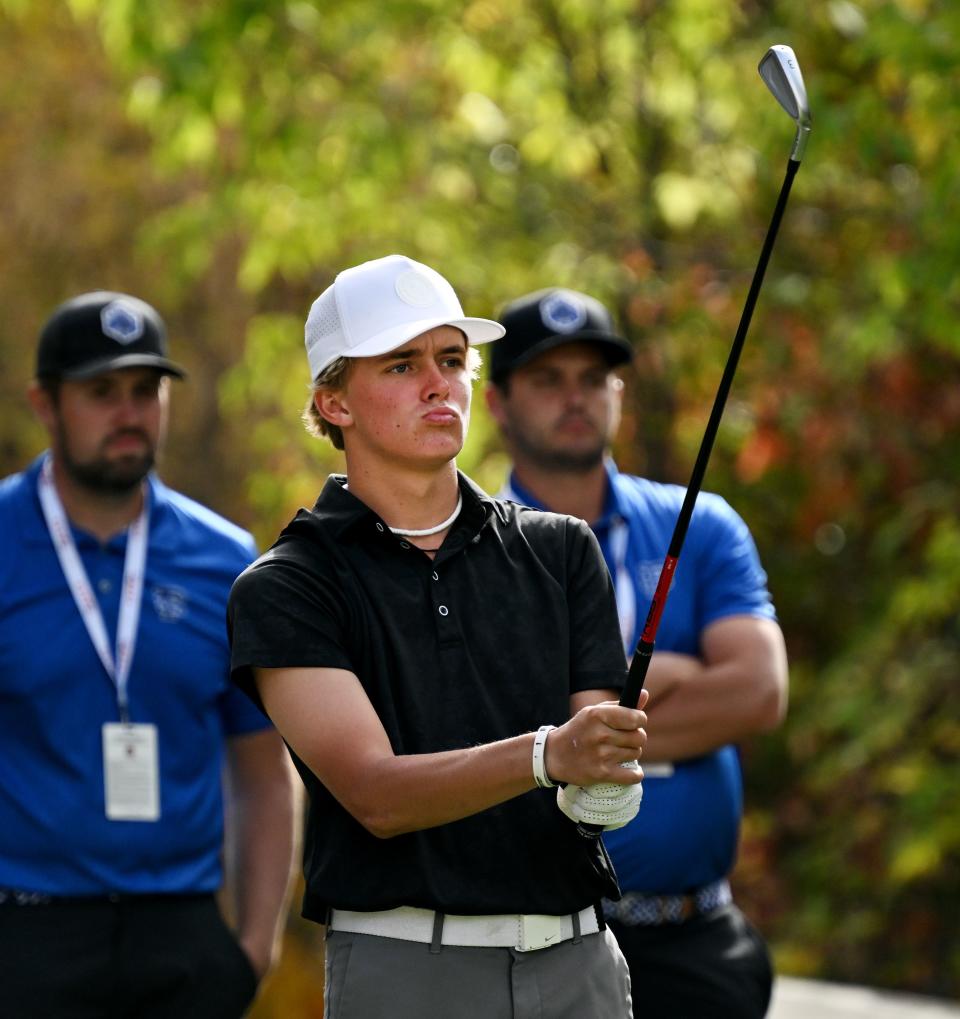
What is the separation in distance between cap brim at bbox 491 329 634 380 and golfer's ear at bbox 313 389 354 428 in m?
1.57

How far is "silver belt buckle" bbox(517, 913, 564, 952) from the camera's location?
3092 millimetres

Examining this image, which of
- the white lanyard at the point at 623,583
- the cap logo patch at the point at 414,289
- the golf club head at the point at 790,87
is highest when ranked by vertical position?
the golf club head at the point at 790,87

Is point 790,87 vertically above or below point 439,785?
above

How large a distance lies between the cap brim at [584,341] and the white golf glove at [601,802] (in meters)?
2.14

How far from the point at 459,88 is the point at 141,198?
4.13m

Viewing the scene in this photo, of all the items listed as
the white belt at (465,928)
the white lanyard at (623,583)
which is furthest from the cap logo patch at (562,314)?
the white belt at (465,928)

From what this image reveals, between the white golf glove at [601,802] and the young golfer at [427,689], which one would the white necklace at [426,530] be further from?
the white golf glove at [601,802]

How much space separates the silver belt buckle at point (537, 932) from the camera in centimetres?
309

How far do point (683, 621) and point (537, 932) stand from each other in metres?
1.59

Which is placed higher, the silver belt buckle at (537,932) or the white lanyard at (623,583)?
the white lanyard at (623,583)

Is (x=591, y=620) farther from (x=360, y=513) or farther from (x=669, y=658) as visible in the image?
(x=669, y=658)

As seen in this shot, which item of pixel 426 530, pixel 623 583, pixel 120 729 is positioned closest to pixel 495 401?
pixel 623 583

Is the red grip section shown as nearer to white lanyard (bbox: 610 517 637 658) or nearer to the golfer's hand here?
the golfer's hand

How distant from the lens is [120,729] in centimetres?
465
